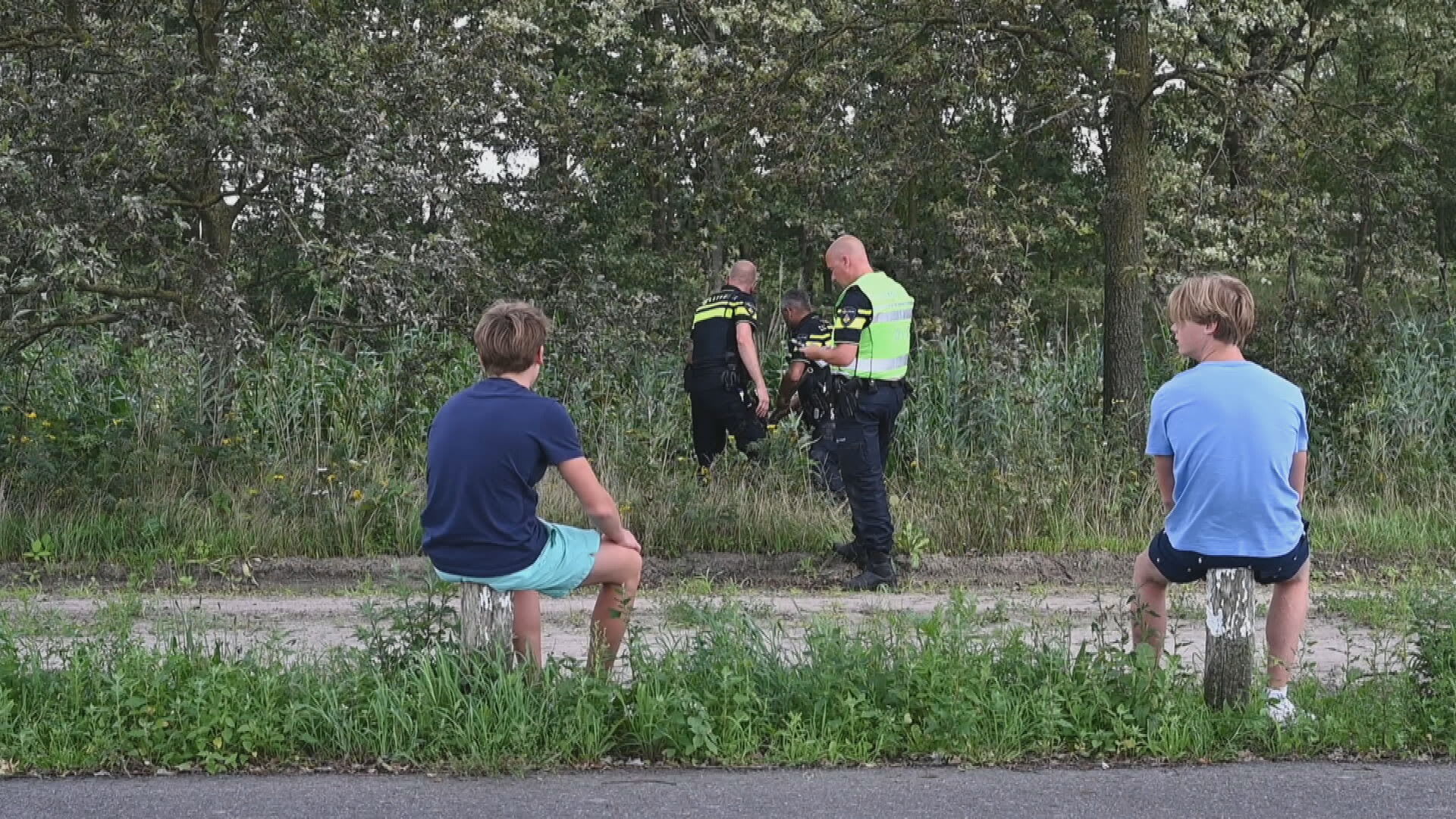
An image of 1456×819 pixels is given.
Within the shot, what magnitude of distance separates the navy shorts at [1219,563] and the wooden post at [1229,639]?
32mm

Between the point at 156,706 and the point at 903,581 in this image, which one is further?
the point at 903,581

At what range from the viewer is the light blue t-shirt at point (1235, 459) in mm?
4953

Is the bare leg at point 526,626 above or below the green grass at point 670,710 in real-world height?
above

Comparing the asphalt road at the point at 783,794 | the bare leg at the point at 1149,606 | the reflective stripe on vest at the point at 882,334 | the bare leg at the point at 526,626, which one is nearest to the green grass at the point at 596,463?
the reflective stripe on vest at the point at 882,334

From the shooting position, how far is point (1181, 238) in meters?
13.2

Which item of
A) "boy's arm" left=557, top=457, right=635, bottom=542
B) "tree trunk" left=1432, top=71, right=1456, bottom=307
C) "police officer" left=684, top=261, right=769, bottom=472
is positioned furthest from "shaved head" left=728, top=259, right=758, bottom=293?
"tree trunk" left=1432, top=71, right=1456, bottom=307

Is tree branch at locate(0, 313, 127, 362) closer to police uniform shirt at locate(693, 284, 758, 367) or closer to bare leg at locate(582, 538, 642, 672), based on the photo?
police uniform shirt at locate(693, 284, 758, 367)

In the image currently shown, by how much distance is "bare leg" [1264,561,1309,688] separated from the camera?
5176mm

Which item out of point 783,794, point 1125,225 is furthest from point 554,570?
point 1125,225

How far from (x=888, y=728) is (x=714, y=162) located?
9427mm

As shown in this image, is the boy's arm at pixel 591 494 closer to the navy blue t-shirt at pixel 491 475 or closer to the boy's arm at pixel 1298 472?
the navy blue t-shirt at pixel 491 475

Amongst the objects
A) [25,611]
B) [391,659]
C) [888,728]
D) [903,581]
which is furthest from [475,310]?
[888,728]

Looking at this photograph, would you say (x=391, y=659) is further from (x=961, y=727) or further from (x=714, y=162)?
(x=714, y=162)

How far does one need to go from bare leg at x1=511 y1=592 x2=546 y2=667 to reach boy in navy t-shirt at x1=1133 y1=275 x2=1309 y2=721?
2214mm
